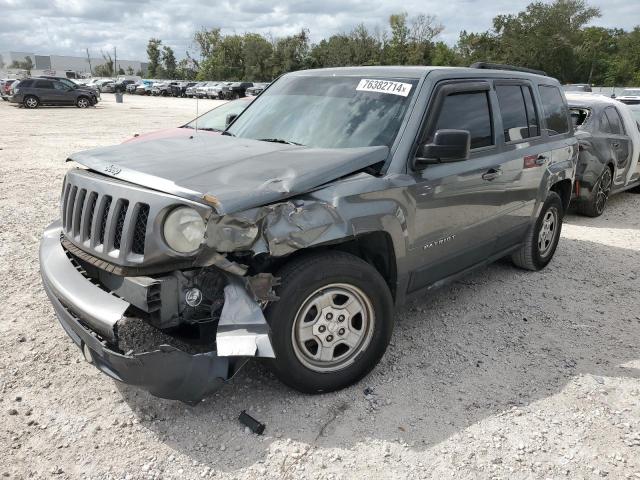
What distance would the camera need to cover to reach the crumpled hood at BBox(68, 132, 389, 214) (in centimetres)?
278

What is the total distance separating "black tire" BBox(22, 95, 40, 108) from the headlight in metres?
31.7

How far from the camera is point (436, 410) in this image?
3.19 metres

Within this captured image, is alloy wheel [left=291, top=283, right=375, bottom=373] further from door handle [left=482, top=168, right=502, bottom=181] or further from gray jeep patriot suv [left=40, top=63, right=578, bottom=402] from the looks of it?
door handle [left=482, top=168, right=502, bottom=181]

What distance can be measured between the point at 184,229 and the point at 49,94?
106ft

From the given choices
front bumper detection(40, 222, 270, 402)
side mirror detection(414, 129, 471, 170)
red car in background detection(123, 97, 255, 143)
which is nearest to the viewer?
front bumper detection(40, 222, 270, 402)

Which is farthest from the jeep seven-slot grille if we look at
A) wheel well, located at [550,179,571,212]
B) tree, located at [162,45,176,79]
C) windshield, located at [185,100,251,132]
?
tree, located at [162,45,176,79]

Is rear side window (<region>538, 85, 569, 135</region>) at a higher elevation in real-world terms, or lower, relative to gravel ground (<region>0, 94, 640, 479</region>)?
higher

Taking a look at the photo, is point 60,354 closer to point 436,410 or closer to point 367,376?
point 367,376

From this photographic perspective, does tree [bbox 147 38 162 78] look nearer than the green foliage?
No

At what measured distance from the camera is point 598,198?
818 centimetres

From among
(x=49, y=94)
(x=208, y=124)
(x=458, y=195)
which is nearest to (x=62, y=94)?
(x=49, y=94)

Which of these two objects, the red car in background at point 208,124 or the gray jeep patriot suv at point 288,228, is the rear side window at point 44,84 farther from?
the gray jeep patriot suv at point 288,228

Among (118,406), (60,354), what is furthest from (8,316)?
(118,406)

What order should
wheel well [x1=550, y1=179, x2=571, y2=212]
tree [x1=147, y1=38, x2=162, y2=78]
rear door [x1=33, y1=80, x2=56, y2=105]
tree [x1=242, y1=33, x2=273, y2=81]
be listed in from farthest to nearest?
tree [x1=147, y1=38, x2=162, y2=78] < tree [x1=242, y1=33, x2=273, y2=81] < rear door [x1=33, y1=80, x2=56, y2=105] < wheel well [x1=550, y1=179, x2=571, y2=212]
